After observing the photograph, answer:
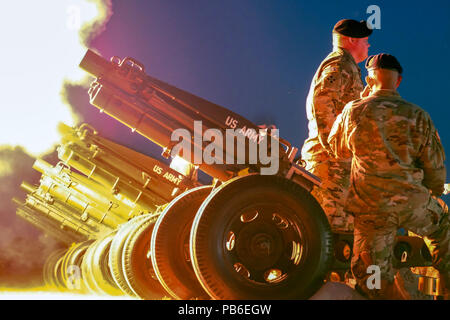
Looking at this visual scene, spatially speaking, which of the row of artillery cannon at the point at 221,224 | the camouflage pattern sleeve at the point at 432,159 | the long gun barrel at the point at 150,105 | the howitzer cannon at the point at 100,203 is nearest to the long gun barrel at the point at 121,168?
the howitzer cannon at the point at 100,203

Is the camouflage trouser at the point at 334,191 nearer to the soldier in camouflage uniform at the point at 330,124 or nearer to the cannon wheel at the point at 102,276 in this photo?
the soldier in camouflage uniform at the point at 330,124

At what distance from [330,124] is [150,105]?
1896 millimetres

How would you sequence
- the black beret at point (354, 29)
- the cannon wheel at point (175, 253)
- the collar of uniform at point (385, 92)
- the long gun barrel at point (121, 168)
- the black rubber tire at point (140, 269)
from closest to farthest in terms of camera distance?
the collar of uniform at point (385, 92), the cannon wheel at point (175, 253), the black rubber tire at point (140, 269), the black beret at point (354, 29), the long gun barrel at point (121, 168)

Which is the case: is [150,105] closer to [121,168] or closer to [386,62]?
[386,62]

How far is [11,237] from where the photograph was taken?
2764 cm

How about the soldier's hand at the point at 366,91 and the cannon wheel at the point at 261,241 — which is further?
the soldier's hand at the point at 366,91

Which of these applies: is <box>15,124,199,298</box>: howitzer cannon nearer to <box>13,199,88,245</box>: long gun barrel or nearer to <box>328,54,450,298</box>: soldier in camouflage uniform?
<box>13,199,88,245</box>: long gun barrel

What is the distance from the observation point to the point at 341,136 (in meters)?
4.07

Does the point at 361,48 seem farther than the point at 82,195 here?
No

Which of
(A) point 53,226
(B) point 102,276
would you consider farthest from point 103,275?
(A) point 53,226

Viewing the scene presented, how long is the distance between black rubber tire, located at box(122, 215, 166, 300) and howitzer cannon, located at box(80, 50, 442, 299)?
0.83 m

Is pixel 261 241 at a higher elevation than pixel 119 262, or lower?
higher

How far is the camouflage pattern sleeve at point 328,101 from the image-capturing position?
4.64 metres

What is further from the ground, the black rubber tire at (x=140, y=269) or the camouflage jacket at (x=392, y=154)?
the camouflage jacket at (x=392, y=154)
